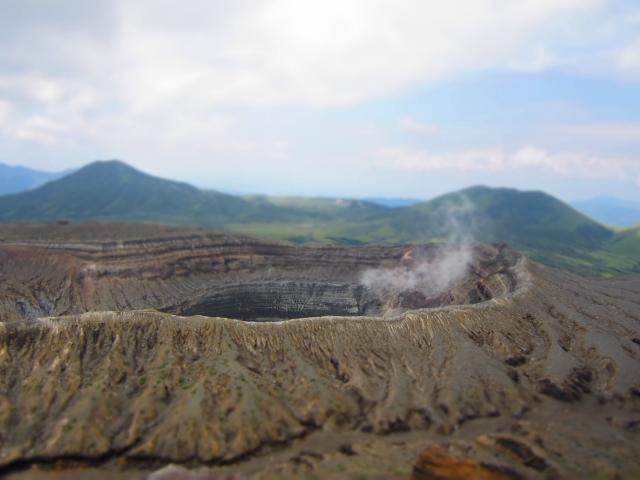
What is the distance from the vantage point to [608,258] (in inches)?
7274

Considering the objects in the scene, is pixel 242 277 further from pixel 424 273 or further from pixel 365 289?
pixel 424 273

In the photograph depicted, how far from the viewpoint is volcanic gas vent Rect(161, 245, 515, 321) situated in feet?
260

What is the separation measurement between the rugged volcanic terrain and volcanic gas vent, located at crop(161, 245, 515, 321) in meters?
9.67

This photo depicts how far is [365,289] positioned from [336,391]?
147 ft

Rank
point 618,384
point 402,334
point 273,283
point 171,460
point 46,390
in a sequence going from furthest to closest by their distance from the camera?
point 273,283
point 402,334
point 618,384
point 46,390
point 171,460

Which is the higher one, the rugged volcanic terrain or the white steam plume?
the white steam plume

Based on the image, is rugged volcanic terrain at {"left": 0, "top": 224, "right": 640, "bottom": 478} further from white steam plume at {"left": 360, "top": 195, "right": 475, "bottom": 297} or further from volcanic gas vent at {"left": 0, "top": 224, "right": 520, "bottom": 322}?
white steam plume at {"left": 360, "top": 195, "right": 475, "bottom": 297}

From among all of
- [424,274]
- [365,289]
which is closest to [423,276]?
[424,274]

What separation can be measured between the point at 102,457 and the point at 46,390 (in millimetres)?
10299

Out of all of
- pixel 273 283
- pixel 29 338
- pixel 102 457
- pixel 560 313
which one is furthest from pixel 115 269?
pixel 560 313

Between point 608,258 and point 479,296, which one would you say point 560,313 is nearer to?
point 479,296

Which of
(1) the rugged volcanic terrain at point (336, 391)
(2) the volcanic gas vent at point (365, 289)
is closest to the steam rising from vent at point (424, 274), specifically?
(2) the volcanic gas vent at point (365, 289)

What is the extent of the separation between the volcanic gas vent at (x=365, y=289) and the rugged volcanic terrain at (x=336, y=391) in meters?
9.67

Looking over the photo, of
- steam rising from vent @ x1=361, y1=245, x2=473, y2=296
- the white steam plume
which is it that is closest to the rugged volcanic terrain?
steam rising from vent @ x1=361, y1=245, x2=473, y2=296
